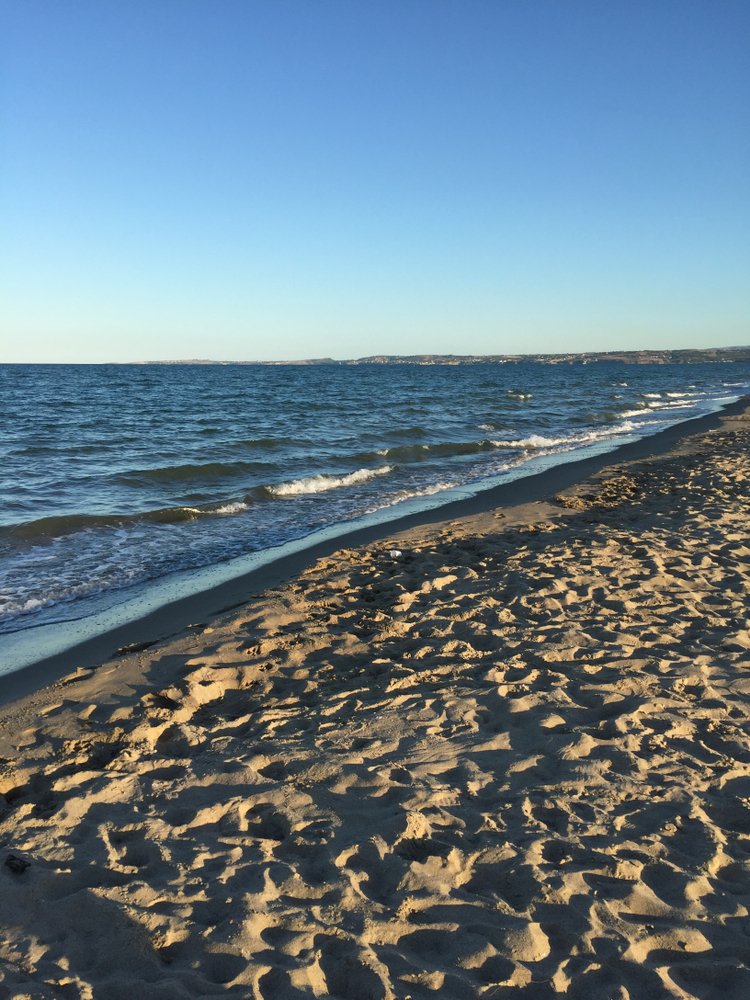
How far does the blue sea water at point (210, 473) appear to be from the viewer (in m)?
8.50

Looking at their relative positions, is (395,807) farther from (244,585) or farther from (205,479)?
(205,479)

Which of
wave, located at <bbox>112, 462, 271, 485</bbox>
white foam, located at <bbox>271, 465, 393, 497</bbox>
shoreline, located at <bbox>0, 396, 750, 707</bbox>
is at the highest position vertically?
wave, located at <bbox>112, 462, 271, 485</bbox>

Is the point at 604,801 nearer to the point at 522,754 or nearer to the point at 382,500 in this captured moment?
the point at 522,754

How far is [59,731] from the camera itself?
414 centimetres

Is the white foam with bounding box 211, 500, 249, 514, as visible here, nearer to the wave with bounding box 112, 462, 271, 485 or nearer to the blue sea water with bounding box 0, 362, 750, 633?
the blue sea water with bounding box 0, 362, 750, 633

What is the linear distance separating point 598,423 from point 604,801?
86.0 feet

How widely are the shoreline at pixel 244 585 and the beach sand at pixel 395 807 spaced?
0.35 m

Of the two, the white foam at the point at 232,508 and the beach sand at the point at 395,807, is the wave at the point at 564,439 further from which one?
the beach sand at the point at 395,807

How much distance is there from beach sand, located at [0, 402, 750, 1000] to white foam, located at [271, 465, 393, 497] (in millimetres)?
7274

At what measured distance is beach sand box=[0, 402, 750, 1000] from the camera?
238 centimetres

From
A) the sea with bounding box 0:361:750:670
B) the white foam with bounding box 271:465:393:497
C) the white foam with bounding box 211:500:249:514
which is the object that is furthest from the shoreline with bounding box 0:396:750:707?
the white foam with bounding box 271:465:393:497

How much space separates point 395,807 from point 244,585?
14.6 ft

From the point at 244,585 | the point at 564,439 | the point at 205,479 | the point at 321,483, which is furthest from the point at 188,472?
the point at 564,439

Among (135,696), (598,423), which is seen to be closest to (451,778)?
(135,696)
